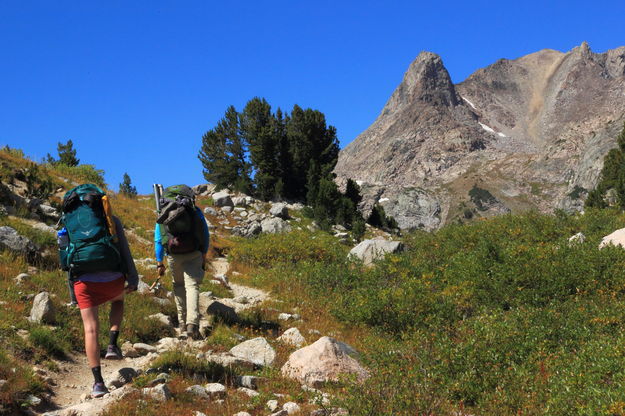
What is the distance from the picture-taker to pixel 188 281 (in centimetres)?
762

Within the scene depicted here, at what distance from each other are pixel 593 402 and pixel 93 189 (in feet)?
19.0

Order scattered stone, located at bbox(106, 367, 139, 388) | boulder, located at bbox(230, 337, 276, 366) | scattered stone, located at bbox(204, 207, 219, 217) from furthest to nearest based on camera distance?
scattered stone, located at bbox(204, 207, 219, 217)
boulder, located at bbox(230, 337, 276, 366)
scattered stone, located at bbox(106, 367, 139, 388)

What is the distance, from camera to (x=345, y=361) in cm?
678

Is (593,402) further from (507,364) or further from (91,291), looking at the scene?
(91,291)

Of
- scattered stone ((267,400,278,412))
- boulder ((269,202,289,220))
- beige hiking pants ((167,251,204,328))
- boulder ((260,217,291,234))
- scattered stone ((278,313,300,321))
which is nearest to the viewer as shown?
scattered stone ((267,400,278,412))

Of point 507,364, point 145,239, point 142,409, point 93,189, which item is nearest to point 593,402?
point 507,364

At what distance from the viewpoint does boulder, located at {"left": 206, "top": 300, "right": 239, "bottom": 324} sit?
8.55 metres

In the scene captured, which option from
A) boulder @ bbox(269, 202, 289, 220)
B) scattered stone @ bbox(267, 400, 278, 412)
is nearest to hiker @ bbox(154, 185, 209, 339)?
scattered stone @ bbox(267, 400, 278, 412)

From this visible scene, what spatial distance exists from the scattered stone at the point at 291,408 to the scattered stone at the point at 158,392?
123cm

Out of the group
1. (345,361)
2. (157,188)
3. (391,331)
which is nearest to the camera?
(345,361)

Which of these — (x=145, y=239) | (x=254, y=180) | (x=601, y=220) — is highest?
(x=254, y=180)

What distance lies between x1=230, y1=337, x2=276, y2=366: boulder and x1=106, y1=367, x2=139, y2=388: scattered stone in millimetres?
1576

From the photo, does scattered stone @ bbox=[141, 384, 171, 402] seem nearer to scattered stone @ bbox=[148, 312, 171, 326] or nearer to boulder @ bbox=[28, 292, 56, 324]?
boulder @ bbox=[28, 292, 56, 324]

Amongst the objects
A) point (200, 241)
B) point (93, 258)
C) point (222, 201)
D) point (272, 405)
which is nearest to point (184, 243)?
point (200, 241)
